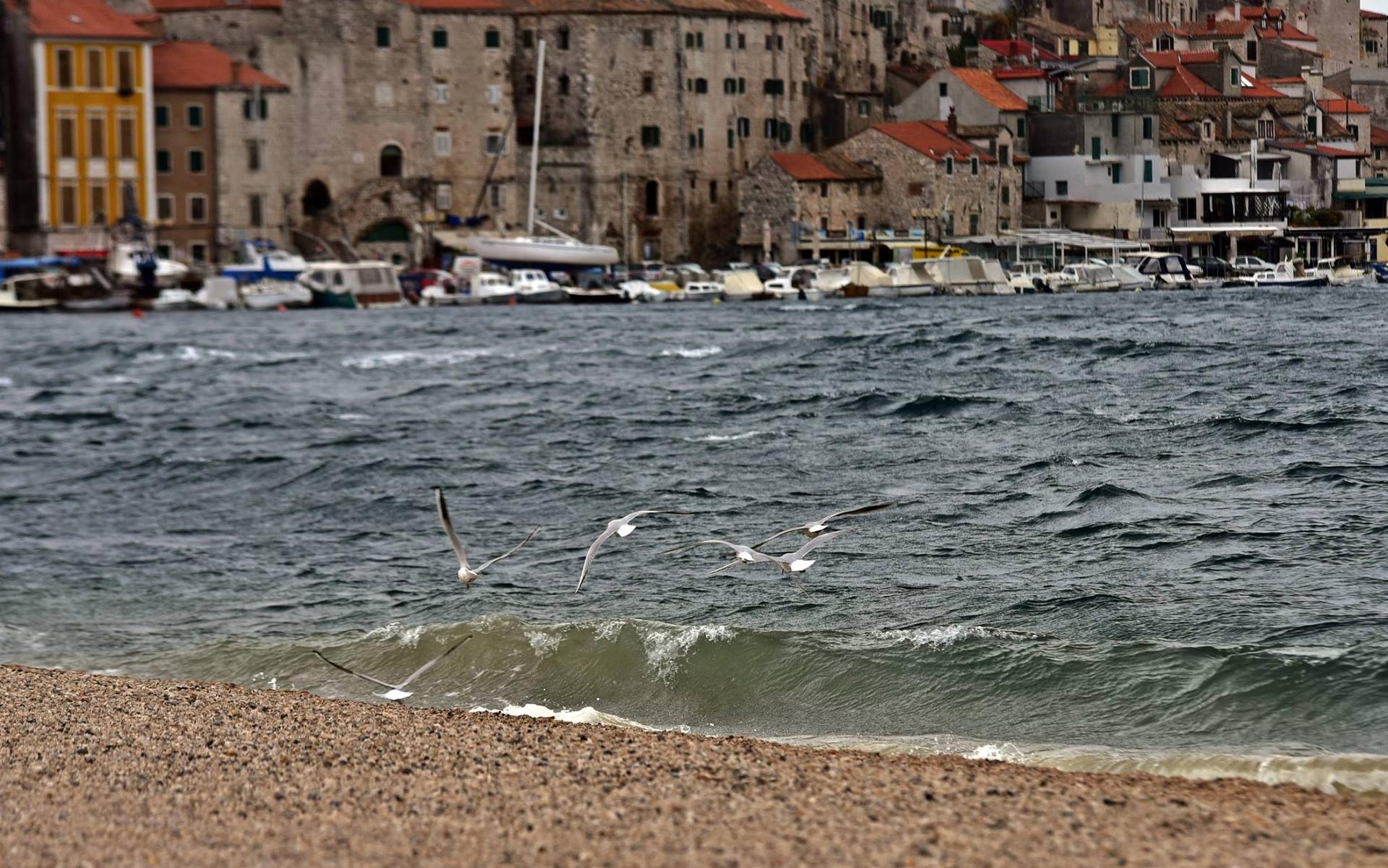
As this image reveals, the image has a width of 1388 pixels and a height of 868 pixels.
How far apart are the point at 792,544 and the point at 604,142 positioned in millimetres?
69828

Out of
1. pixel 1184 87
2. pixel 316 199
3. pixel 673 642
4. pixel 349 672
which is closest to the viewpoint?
pixel 349 672

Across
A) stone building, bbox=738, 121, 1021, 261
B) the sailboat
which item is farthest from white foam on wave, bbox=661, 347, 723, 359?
stone building, bbox=738, 121, 1021, 261

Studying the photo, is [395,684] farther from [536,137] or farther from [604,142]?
[604,142]

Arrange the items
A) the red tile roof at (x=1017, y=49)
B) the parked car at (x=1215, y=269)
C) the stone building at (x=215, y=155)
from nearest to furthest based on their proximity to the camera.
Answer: the parked car at (x=1215, y=269), the stone building at (x=215, y=155), the red tile roof at (x=1017, y=49)

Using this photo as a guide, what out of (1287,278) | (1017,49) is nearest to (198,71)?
(1287,278)

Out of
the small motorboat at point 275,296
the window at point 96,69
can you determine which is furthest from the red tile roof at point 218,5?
the small motorboat at point 275,296

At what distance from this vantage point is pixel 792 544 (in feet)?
51.8

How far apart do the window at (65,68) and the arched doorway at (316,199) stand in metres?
11.4

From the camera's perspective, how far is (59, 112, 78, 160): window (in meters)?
71.3

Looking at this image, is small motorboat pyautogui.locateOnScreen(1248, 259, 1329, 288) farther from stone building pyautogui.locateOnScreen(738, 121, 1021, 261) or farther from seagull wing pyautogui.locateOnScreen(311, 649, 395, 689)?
seagull wing pyautogui.locateOnScreen(311, 649, 395, 689)

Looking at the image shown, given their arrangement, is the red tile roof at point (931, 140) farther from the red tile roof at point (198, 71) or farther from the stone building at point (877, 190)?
the red tile roof at point (198, 71)

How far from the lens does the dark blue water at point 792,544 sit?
11312 millimetres

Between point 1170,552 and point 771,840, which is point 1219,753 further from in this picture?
point 1170,552

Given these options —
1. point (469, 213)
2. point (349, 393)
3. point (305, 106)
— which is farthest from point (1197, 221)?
point (349, 393)
